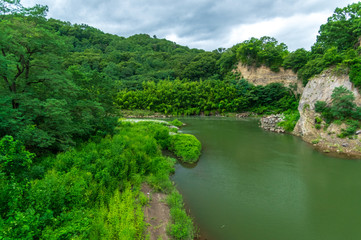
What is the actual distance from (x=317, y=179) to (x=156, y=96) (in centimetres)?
3918

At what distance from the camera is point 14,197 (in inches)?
157

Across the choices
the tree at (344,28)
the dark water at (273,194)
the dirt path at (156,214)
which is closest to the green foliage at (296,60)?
the tree at (344,28)

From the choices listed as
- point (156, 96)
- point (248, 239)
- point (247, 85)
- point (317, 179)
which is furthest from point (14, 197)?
point (247, 85)

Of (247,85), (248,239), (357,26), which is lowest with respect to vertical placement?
(248,239)

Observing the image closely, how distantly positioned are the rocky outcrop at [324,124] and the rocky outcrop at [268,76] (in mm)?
19100

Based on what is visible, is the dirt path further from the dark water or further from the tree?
the tree

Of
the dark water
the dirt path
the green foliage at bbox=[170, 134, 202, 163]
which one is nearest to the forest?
the dirt path

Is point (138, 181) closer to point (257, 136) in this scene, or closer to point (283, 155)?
point (283, 155)

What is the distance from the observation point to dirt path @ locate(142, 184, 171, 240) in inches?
227

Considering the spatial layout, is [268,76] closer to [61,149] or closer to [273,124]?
[273,124]

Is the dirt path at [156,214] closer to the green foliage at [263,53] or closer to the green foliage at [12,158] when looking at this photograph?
the green foliage at [12,158]

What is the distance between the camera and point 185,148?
47.9 ft

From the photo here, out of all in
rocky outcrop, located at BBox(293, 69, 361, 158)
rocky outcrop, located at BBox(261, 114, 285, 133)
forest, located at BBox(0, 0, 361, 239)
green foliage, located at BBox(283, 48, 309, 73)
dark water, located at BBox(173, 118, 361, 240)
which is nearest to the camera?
forest, located at BBox(0, 0, 361, 239)

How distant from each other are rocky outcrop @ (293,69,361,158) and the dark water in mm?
2448
